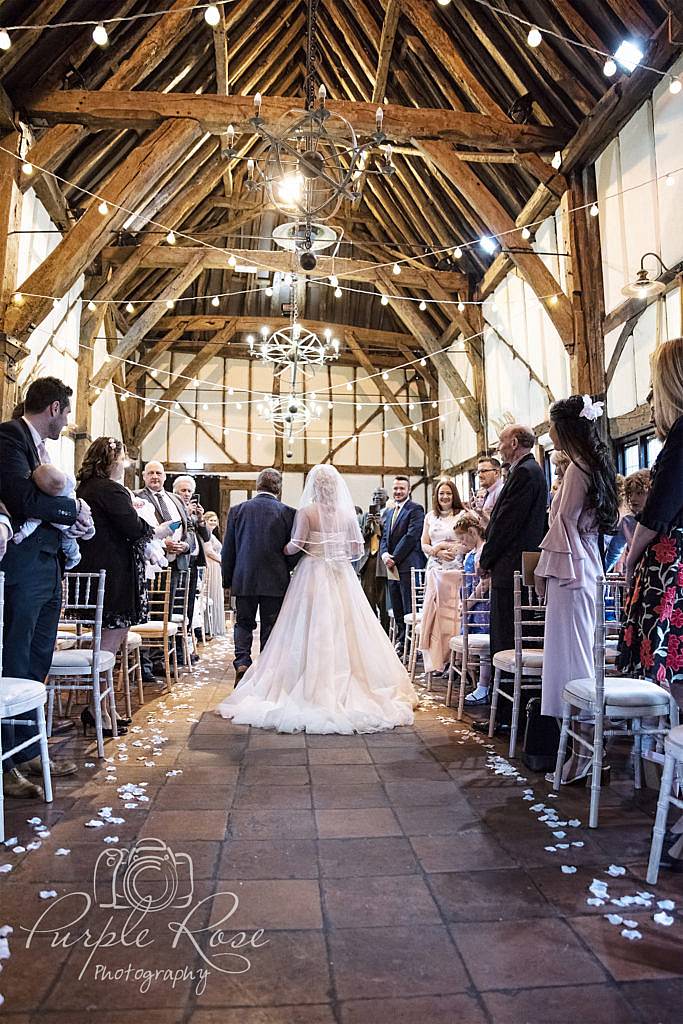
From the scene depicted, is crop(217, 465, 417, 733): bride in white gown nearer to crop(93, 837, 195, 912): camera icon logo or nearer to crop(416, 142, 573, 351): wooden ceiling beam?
crop(93, 837, 195, 912): camera icon logo

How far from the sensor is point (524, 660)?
355 centimetres

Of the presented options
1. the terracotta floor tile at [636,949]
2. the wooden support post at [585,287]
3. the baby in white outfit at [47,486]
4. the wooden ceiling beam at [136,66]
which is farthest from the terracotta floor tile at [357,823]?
the wooden ceiling beam at [136,66]

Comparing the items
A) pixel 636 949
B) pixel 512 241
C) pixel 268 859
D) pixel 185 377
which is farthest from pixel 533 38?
pixel 185 377

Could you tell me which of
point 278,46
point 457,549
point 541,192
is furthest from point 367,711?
point 278,46

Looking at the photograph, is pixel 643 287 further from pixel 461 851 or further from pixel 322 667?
pixel 461 851

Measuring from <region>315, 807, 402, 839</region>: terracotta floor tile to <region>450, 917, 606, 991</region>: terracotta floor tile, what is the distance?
0.70m

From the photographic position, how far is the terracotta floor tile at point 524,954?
1654 millimetres

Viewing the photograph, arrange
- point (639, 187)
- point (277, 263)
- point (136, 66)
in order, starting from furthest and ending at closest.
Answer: point (277, 263) → point (136, 66) → point (639, 187)

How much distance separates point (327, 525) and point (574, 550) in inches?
77.1

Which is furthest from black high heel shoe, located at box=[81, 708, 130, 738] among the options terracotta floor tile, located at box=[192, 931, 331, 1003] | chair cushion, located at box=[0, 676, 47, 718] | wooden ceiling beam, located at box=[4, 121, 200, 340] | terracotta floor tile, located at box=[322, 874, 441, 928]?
wooden ceiling beam, located at box=[4, 121, 200, 340]

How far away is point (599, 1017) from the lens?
1.52 meters

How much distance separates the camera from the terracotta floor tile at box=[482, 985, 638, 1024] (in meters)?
1.51

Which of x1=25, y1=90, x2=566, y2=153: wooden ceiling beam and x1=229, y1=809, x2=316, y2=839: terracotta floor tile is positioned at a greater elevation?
x1=25, y1=90, x2=566, y2=153: wooden ceiling beam

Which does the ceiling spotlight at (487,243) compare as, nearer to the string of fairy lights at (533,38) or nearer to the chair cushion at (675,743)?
the string of fairy lights at (533,38)
